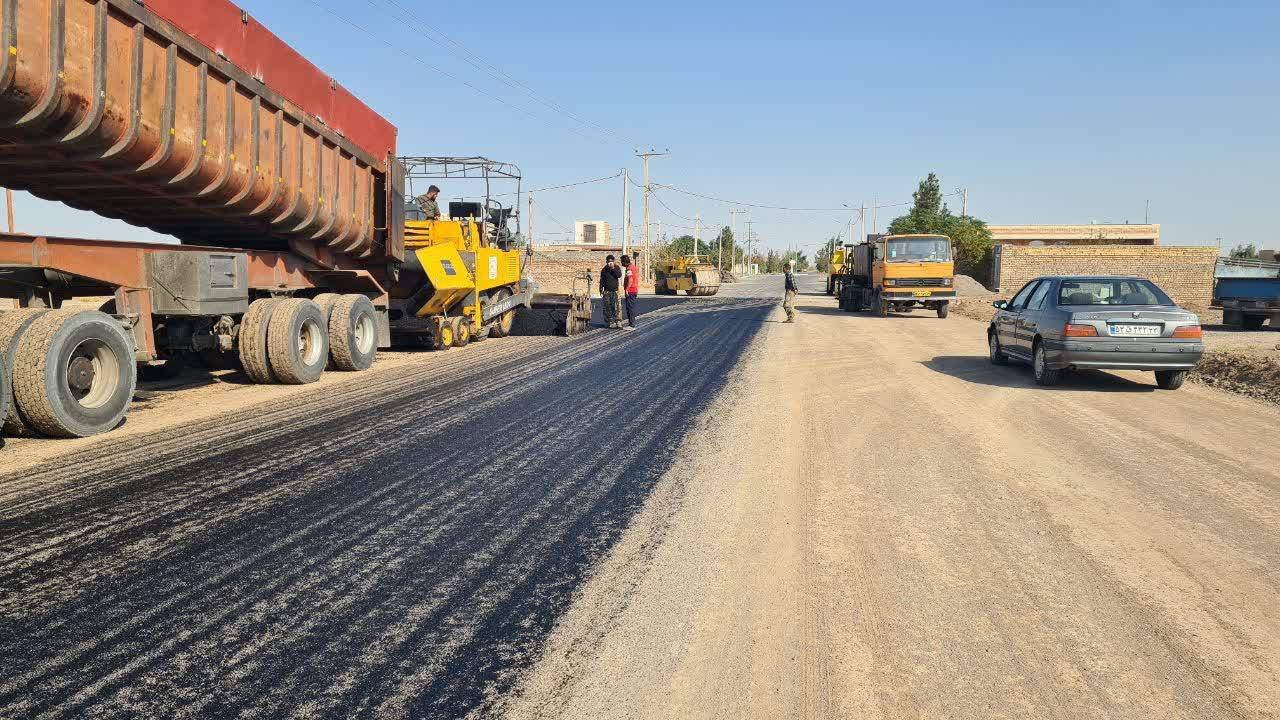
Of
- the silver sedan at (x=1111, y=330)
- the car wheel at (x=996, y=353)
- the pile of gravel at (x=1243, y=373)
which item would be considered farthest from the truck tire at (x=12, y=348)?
the pile of gravel at (x=1243, y=373)

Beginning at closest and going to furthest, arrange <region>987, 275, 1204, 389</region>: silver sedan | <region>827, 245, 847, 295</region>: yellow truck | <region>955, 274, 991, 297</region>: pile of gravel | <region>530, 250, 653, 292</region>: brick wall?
<region>987, 275, 1204, 389</region>: silver sedan → <region>827, 245, 847, 295</region>: yellow truck → <region>955, 274, 991, 297</region>: pile of gravel → <region>530, 250, 653, 292</region>: brick wall

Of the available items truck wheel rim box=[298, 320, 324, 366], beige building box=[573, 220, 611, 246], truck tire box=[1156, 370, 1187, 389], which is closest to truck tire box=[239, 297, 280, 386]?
truck wheel rim box=[298, 320, 324, 366]

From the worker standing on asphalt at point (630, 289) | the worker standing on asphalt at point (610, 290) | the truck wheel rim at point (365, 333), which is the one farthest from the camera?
the worker standing on asphalt at point (630, 289)

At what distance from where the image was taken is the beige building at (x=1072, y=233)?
7400cm

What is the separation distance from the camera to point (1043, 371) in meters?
10.3

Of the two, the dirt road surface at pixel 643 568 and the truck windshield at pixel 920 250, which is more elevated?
the truck windshield at pixel 920 250

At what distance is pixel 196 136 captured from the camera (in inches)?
311

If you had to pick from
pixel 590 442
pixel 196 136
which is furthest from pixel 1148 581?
pixel 196 136

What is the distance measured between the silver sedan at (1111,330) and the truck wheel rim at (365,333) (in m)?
8.86

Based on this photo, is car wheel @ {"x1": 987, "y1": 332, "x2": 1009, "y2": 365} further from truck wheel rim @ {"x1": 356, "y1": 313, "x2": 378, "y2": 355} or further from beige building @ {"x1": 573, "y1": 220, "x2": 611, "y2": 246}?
beige building @ {"x1": 573, "y1": 220, "x2": 611, "y2": 246}

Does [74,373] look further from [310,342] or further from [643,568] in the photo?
[643,568]

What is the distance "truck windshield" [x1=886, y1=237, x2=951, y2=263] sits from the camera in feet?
81.9

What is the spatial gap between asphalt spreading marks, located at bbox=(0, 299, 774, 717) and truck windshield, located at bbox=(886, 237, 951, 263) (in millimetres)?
18838

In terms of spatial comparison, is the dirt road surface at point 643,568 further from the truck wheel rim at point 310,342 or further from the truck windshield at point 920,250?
the truck windshield at point 920,250
